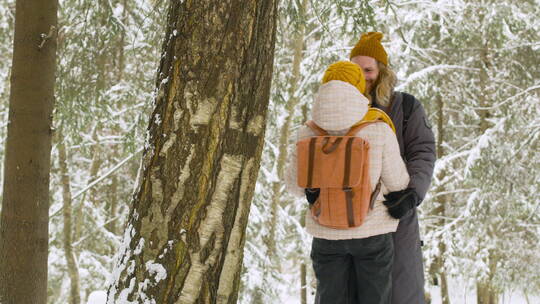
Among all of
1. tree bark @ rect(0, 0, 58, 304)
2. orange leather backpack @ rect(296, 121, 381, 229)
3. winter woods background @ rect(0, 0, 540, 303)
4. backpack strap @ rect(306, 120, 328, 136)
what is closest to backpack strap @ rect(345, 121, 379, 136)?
orange leather backpack @ rect(296, 121, 381, 229)

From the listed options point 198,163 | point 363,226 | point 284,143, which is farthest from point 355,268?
point 284,143

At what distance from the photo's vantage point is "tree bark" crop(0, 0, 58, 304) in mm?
4035

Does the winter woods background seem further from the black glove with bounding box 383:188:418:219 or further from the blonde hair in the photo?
the black glove with bounding box 383:188:418:219

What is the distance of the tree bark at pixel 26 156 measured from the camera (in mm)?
4035

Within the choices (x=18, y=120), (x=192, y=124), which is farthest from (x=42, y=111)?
(x=192, y=124)

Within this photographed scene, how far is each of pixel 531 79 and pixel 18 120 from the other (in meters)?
10.3

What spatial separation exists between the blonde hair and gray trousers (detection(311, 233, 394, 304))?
71cm

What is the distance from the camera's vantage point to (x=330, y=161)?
2.52m

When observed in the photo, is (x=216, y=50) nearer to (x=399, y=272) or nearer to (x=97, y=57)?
(x=399, y=272)

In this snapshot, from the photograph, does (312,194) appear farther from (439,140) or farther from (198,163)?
(439,140)

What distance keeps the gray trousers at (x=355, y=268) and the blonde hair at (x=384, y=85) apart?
0.71 m

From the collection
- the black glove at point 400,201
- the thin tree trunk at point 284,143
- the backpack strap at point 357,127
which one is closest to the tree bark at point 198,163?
the backpack strap at point 357,127

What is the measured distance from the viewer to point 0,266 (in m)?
4.05

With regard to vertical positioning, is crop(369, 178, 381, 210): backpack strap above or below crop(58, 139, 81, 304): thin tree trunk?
above
